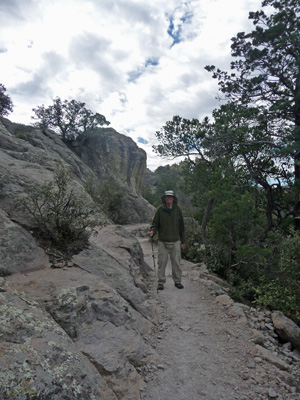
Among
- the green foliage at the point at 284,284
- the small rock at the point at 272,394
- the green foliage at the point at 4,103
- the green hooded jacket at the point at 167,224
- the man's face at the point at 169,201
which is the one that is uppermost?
the green foliage at the point at 4,103

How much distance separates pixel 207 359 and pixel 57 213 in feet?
10.5

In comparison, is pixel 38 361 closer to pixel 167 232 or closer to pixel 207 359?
pixel 207 359

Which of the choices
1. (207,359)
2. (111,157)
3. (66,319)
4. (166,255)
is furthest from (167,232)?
(111,157)

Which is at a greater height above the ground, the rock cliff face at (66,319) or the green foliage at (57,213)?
the green foliage at (57,213)

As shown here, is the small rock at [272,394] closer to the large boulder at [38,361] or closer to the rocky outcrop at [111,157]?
the large boulder at [38,361]

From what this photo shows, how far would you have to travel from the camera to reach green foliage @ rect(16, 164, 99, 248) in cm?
412

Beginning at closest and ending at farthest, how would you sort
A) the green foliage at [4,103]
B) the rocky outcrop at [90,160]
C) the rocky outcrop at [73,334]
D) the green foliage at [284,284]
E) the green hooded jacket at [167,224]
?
the rocky outcrop at [73,334] < the green foliage at [284,284] < the green hooded jacket at [167,224] < the rocky outcrop at [90,160] < the green foliage at [4,103]

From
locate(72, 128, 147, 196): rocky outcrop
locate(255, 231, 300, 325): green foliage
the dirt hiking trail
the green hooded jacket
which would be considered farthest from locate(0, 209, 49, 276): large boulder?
locate(72, 128, 147, 196): rocky outcrop

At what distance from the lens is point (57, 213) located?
427 centimetres

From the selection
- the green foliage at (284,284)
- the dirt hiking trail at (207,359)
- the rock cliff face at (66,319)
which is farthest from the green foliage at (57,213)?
the green foliage at (284,284)

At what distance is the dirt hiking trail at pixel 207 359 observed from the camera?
2742 mm

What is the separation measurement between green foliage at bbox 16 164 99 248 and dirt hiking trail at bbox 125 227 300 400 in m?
2.16

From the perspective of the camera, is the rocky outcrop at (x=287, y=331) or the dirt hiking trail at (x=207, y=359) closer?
the dirt hiking trail at (x=207, y=359)

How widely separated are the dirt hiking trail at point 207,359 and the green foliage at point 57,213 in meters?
2.16
